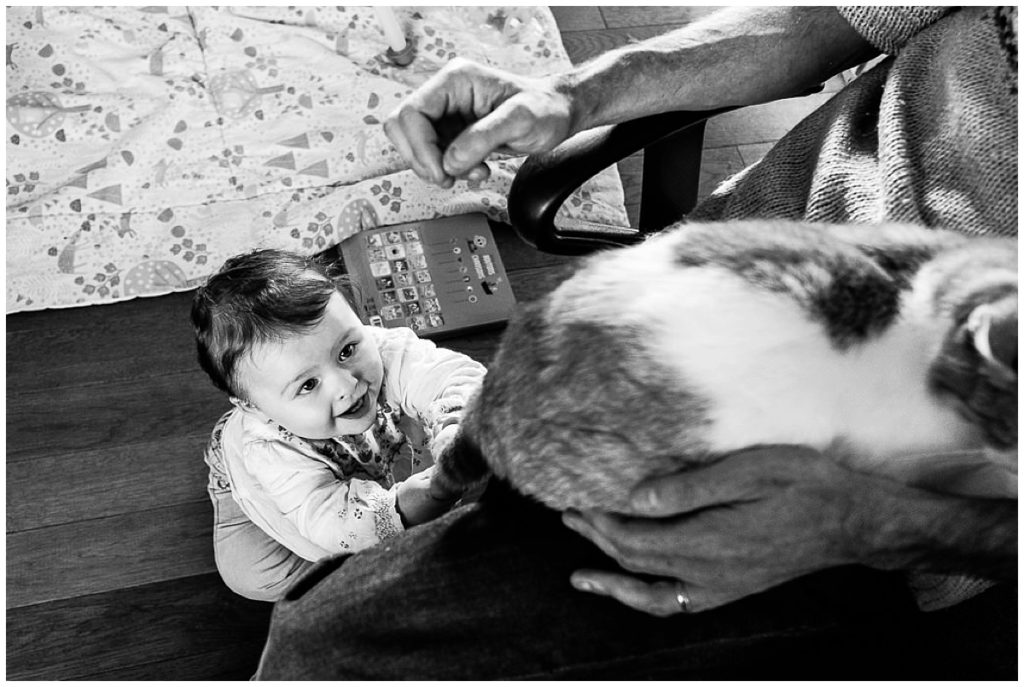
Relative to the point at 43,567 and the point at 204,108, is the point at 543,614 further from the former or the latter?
the point at 204,108

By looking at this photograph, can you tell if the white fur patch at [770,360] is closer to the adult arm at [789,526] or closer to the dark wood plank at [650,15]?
the adult arm at [789,526]

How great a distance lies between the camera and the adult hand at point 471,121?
0.94 metres

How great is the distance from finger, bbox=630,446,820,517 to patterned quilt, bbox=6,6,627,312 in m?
1.04

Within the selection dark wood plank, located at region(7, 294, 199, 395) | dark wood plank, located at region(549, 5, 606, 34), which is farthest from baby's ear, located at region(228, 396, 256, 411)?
dark wood plank, located at region(549, 5, 606, 34)

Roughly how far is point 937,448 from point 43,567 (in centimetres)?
122

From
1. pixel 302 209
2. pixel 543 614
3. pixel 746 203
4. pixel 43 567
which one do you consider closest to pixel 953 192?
pixel 746 203

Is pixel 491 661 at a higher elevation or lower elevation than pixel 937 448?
lower

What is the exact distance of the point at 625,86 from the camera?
1014 mm

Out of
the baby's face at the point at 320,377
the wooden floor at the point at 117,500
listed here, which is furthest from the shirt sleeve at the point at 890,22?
the wooden floor at the point at 117,500

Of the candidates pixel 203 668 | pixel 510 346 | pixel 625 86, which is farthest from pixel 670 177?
pixel 203 668

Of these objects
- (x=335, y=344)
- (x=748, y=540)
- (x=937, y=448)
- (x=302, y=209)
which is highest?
(x=937, y=448)

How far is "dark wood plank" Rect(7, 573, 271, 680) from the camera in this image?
1.26m

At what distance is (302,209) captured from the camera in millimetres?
1589

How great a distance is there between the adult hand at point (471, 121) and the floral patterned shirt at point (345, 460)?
27 centimetres
